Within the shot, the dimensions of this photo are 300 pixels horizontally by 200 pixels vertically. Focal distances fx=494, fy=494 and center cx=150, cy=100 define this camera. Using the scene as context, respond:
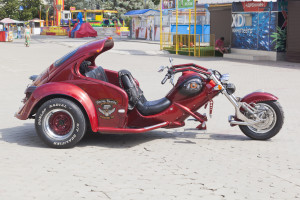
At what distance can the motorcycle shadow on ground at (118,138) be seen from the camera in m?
6.46

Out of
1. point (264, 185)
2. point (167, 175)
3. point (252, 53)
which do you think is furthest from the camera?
point (252, 53)

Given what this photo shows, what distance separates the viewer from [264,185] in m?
4.75

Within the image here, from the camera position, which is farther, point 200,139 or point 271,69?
point 271,69

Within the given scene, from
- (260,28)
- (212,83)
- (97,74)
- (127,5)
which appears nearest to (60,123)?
(97,74)

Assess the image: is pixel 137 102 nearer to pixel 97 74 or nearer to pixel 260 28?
pixel 97 74

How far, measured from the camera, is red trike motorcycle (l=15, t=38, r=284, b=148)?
6.10 metres

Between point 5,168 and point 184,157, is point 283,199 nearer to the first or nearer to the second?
point 184,157

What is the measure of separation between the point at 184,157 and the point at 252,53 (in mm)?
18377

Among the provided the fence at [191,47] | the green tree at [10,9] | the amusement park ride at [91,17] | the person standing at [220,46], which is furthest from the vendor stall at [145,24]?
the green tree at [10,9]

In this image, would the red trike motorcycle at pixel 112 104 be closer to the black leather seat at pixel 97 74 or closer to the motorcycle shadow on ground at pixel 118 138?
the black leather seat at pixel 97 74

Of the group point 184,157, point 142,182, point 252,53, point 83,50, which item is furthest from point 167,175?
point 252,53

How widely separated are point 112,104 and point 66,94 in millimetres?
581

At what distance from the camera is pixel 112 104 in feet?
20.3

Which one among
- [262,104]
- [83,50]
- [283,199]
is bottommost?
[283,199]
